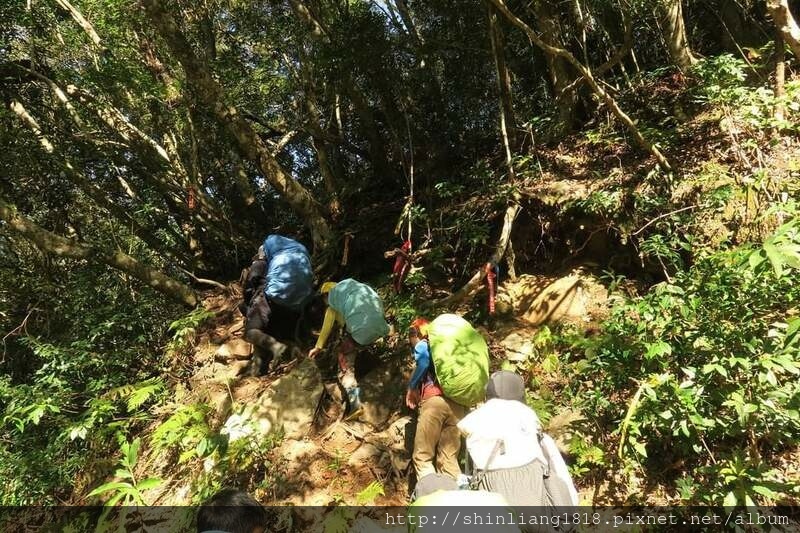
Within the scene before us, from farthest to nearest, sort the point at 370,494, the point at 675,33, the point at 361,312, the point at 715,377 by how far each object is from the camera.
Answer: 1. the point at 675,33
2. the point at 361,312
3. the point at 370,494
4. the point at 715,377

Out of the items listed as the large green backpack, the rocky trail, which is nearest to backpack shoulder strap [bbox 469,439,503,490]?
the large green backpack

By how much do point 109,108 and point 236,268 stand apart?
12.4 feet

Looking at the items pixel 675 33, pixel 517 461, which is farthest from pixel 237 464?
pixel 675 33

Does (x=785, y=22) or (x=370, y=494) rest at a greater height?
(x=785, y=22)

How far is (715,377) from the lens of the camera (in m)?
3.42

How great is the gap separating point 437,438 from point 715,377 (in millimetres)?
2359

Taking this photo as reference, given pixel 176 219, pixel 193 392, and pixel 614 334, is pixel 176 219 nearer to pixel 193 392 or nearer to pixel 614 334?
pixel 193 392

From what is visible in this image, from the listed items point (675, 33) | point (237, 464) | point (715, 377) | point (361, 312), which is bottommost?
point (237, 464)

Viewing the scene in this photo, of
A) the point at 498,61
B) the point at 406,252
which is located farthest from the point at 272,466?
the point at 498,61

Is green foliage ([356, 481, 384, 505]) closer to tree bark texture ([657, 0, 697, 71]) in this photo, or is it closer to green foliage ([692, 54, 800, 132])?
green foliage ([692, 54, 800, 132])

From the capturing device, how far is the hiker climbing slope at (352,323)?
5148mm

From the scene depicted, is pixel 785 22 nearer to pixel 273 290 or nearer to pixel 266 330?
pixel 273 290

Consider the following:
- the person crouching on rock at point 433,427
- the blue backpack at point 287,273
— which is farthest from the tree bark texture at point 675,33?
the blue backpack at point 287,273

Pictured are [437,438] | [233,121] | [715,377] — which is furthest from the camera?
[233,121]
